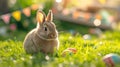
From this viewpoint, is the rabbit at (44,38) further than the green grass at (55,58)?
Yes

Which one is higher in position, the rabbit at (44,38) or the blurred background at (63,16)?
the rabbit at (44,38)

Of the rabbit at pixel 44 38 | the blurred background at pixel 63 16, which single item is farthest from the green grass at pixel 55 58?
the blurred background at pixel 63 16

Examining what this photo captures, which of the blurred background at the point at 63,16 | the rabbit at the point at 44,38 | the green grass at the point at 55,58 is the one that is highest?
Answer: the rabbit at the point at 44,38

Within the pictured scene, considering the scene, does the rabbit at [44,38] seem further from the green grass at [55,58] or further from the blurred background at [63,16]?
the blurred background at [63,16]

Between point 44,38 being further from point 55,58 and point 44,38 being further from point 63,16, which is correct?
point 63,16

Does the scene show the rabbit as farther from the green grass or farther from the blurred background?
the blurred background

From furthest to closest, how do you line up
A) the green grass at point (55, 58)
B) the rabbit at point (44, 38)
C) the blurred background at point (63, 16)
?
the blurred background at point (63, 16)
the rabbit at point (44, 38)
the green grass at point (55, 58)

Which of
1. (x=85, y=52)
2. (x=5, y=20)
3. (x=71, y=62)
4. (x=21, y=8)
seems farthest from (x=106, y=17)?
(x=71, y=62)
